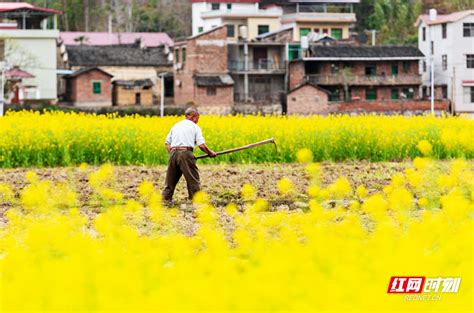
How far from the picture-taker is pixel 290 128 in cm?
2067

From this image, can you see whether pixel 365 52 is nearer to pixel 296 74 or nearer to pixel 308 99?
pixel 296 74

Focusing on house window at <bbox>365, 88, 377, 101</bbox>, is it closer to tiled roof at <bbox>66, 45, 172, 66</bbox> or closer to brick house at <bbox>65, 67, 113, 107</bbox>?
tiled roof at <bbox>66, 45, 172, 66</bbox>

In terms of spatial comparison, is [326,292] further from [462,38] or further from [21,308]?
[462,38]

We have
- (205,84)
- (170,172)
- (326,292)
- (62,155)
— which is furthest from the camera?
(205,84)

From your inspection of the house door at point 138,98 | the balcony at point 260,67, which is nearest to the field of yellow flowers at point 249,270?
the house door at point 138,98

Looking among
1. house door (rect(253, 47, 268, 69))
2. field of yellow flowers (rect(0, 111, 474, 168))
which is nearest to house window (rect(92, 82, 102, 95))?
house door (rect(253, 47, 268, 69))

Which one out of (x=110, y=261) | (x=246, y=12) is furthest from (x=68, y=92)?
(x=110, y=261)

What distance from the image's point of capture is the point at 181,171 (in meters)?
13.8

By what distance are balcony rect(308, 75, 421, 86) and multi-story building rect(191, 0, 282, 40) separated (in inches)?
213

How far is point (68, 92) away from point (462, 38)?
1968cm

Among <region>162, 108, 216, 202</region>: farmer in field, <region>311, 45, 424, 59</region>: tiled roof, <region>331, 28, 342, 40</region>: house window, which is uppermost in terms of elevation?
<region>331, 28, 342, 40</region>: house window

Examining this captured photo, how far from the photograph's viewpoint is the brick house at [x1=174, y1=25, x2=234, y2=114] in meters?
54.4

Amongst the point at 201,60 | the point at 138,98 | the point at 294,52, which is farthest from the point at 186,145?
the point at 294,52

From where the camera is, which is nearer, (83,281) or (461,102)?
(83,281)
